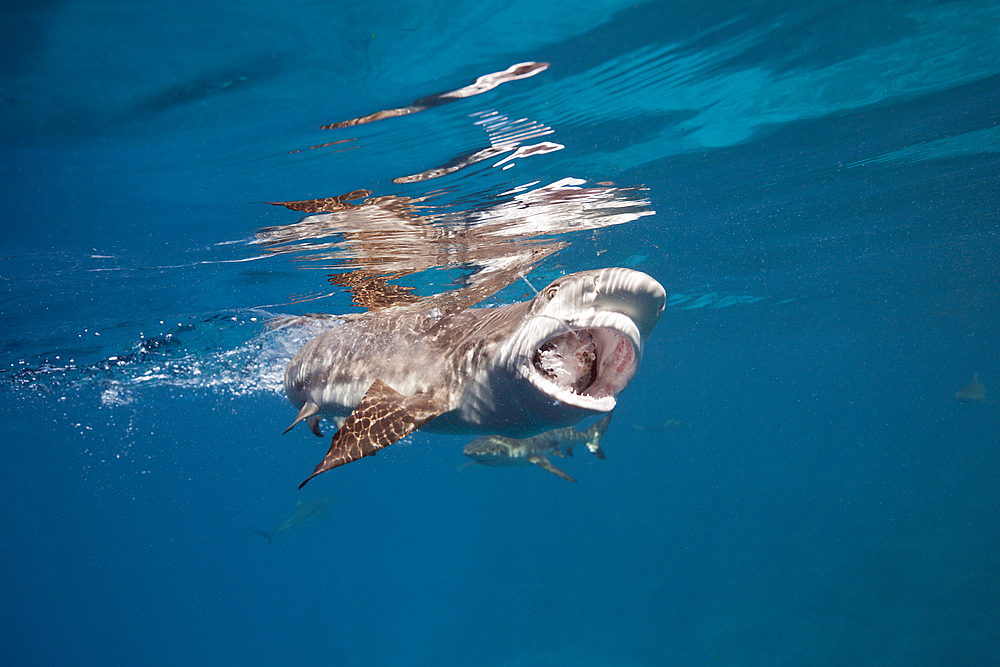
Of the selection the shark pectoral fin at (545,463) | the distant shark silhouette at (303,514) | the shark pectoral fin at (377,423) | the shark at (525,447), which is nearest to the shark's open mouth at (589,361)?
the shark pectoral fin at (377,423)

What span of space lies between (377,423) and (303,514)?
20004 mm

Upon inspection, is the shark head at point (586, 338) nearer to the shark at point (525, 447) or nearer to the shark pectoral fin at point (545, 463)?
the shark pectoral fin at point (545, 463)

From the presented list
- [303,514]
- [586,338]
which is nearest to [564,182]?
[586,338]

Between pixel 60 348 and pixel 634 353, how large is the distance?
18530mm

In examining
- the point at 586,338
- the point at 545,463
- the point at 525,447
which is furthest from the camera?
the point at 525,447

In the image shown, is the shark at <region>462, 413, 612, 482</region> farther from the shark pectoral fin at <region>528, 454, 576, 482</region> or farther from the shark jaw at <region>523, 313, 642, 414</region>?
the shark jaw at <region>523, 313, 642, 414</region>

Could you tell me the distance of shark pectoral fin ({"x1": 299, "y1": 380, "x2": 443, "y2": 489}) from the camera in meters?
3.45

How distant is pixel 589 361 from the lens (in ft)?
12.7

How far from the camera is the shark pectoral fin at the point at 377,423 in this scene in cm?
345

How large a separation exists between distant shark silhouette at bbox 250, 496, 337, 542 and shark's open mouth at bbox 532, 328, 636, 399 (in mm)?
20234

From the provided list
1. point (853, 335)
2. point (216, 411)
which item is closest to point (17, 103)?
point (216, 411)

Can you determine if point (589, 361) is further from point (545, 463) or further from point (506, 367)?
point (545, 463)

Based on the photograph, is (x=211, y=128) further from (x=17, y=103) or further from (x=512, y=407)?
(x=512, y=407)

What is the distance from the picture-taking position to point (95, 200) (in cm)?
648
